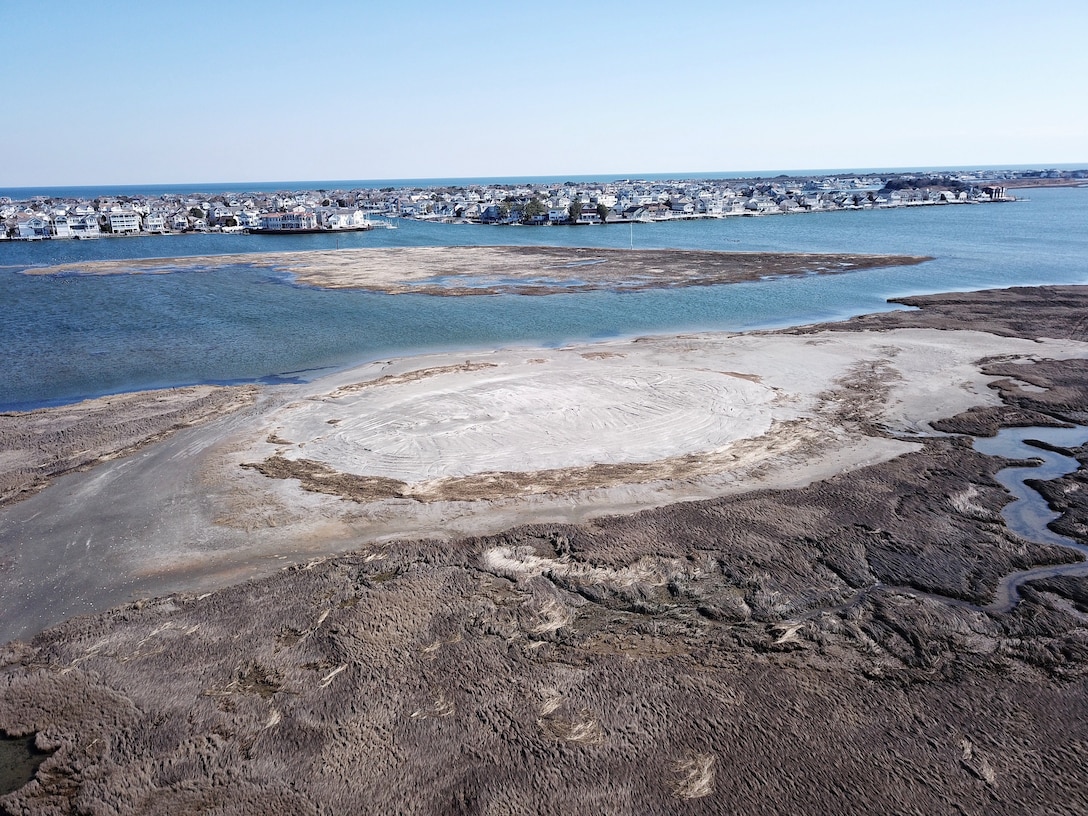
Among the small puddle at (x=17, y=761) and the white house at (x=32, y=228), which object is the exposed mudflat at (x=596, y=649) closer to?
the small puddle at (x=17, y=761)

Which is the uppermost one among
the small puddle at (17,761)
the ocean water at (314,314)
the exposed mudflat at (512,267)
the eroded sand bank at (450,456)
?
the exposed mudflat at (512,267)

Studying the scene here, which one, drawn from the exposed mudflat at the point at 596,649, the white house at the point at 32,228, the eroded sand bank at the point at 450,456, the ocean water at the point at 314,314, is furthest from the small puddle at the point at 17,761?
the white house at the point at 32,228

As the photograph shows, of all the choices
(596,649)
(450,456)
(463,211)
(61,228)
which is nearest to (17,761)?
(596,649)

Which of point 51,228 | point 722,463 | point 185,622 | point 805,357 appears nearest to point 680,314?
point 805,357

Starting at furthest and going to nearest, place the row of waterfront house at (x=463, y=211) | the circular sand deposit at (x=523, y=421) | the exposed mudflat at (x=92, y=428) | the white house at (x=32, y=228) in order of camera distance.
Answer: the row of waterfront house at (x=463, y=211), the white house at (x=32, y=228), the circular sand deposit at (x=523, y=421), the exposed mudflat at (x=92, y=428)

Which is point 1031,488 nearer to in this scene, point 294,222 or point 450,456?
point 450,456

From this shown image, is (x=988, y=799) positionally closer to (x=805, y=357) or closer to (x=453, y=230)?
(x=805, y=357)

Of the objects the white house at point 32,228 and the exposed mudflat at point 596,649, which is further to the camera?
the white house at point 32,228
